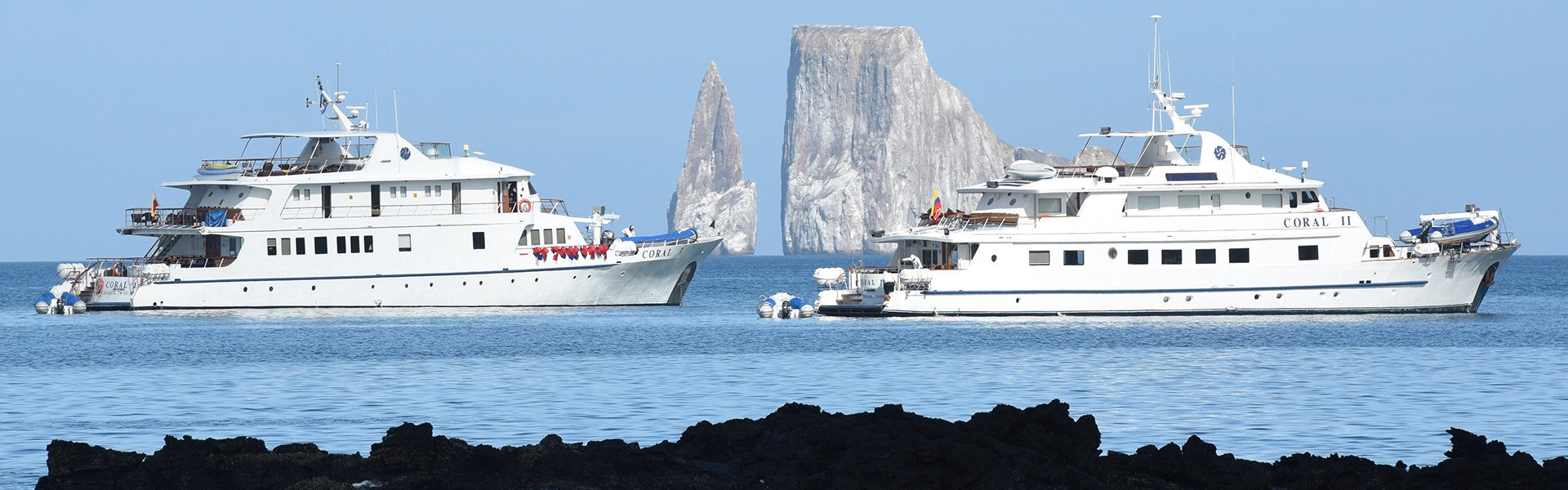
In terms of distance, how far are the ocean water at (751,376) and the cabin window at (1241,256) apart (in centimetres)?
121

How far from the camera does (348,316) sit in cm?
4356

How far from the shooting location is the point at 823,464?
565 inches

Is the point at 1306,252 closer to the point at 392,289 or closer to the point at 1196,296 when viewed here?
the point at 1196,296

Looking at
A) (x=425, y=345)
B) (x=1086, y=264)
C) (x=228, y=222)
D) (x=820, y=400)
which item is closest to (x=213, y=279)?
(x=228, y=222)

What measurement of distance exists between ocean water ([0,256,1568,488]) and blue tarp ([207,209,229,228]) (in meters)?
2.55

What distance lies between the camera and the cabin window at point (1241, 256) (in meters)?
39.6

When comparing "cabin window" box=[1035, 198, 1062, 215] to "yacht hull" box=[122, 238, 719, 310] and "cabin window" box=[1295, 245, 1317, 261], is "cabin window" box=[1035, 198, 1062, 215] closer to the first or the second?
"cabin window" box=[1295, 245, 1317, 261]

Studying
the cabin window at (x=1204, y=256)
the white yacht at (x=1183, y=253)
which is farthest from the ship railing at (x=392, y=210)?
the cabin window at (x=1204, y=256)

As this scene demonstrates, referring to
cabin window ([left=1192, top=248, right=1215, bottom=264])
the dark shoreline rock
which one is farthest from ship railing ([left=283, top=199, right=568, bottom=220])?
the dark shoreline rock

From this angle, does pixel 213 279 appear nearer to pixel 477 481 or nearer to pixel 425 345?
pixel 425 345

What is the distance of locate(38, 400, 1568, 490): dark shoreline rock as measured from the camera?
14188 millimetres

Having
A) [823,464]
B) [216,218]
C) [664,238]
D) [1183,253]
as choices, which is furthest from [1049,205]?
[823,464]

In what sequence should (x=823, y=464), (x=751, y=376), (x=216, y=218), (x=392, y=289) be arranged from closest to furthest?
(x=823, y=464) < (x=751, y=376) < (x=216, y=218) < (x=392, y=289)

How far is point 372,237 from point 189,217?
194 inches
